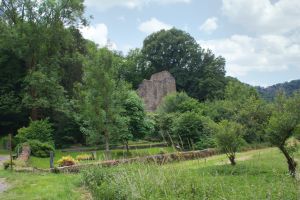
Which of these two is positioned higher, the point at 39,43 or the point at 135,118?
the point at 39,43

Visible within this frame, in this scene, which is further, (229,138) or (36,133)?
(36,133)

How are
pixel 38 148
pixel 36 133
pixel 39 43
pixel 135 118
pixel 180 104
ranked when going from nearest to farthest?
pixel 38 148 < pixel 36 133 < pixel 135 118 < pixel 39 43 < pixel 180 104

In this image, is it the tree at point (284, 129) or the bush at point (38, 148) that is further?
the bush at point (38, 148)

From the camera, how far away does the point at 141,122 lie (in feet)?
113

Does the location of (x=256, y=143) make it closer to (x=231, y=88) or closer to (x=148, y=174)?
(x=231, y=88)

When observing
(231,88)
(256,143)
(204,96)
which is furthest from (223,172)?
(204,96)

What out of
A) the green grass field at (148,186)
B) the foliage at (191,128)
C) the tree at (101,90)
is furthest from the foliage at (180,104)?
the green grass field at (148,186)

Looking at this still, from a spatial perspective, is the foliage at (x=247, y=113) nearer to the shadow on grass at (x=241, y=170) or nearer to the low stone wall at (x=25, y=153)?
the shadow on grass at (x=241, y=170)

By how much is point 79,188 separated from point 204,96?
5419 cm

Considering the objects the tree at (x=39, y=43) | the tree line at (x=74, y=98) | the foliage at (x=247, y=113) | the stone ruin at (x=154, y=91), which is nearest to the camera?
the tree line at (x=74, y=98)

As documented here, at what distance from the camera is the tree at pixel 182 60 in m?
69.1

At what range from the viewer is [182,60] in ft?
240

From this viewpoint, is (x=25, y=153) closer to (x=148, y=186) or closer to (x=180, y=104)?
(x=148, y=186)

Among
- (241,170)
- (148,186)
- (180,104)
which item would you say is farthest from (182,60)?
(148,186)
